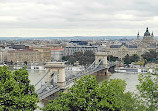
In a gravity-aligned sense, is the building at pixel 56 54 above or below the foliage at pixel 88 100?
below

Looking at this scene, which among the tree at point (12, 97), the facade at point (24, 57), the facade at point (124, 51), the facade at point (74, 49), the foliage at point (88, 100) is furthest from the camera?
the facade at point (74, 49)

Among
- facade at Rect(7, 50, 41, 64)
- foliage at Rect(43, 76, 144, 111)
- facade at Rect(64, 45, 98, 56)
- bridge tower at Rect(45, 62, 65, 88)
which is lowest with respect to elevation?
facade at Rect(7, 50, 41, 64)

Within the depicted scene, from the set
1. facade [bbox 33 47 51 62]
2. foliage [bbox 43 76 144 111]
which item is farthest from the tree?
facade [bbox 33 47 51 62]

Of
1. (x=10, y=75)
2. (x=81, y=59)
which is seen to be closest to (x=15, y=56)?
(x=81, y=59)

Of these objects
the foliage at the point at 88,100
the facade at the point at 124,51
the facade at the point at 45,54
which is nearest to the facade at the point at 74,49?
the facade at the point at 124,51

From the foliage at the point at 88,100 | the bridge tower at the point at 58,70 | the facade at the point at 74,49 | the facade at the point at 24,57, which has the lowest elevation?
the facade at the point at 24,57

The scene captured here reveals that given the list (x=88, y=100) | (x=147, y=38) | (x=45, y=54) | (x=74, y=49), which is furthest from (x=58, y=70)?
(x=147, y=38)

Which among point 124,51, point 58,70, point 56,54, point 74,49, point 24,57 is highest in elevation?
point 58,70

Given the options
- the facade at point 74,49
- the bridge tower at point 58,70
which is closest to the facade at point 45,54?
the facade at point 74,49

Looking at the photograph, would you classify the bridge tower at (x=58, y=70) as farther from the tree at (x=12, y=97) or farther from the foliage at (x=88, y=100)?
the foliage at (x=88, y=100)

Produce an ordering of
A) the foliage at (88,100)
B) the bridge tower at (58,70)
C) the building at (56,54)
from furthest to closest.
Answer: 1. the building at (56,54)
2. the bridge tower at (58,70)
3. the foliage at (88,100)

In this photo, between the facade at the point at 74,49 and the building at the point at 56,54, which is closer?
the building at the point at 56,54

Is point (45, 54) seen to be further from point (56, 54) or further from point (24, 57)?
point (24, 57)

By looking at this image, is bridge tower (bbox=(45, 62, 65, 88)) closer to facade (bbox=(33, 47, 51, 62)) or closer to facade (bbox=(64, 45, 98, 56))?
facade (bbox=(33, 47, 51, 62))
